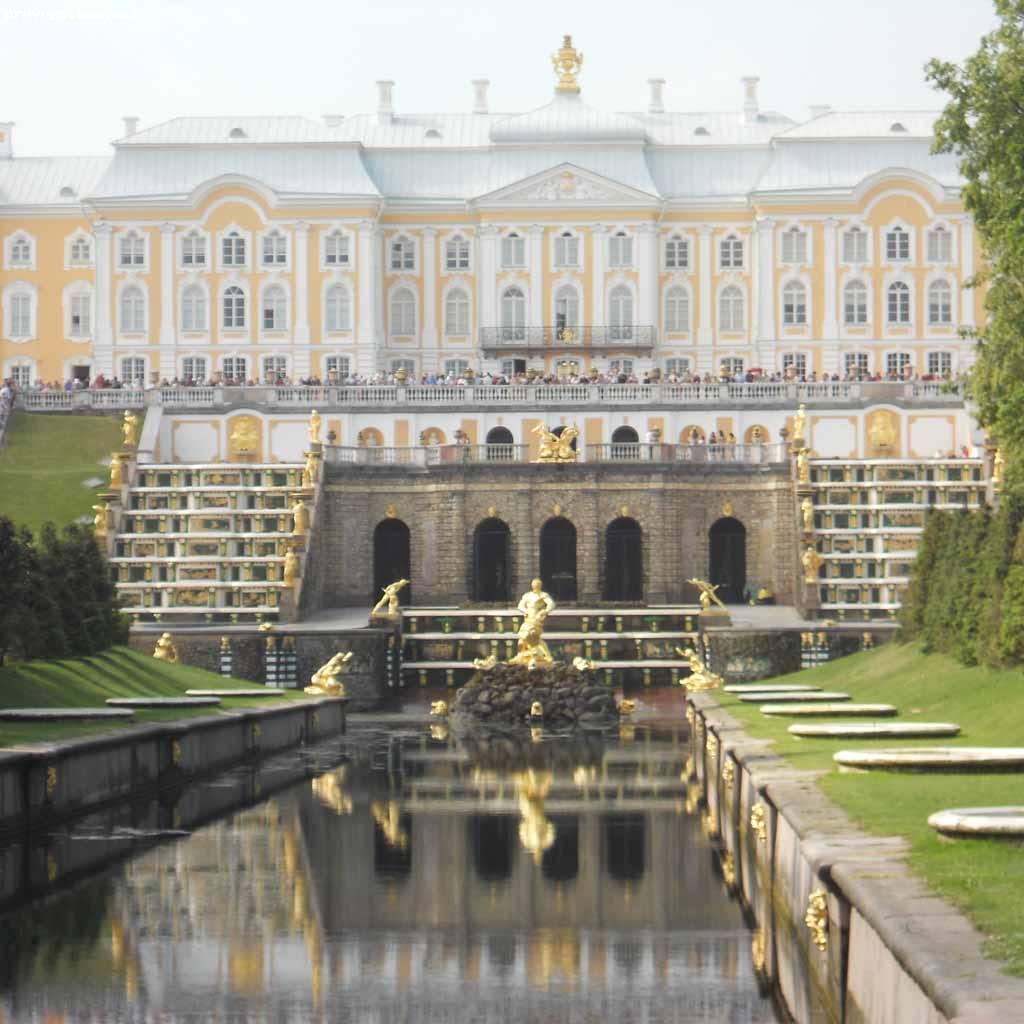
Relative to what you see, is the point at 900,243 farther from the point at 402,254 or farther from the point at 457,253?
the point at 402,254

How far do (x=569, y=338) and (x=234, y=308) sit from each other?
51.4 ft

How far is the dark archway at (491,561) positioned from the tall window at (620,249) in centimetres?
3355

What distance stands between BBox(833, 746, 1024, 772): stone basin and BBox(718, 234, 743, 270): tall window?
294 ft

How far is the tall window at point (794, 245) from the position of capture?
371 ft

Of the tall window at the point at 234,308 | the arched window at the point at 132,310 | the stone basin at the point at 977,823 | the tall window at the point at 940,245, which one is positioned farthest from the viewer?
the tall window at the point at 234,308

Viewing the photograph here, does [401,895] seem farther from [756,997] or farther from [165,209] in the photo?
[165,209]

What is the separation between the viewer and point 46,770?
29.3 metres

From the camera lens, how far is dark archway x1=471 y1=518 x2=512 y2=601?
272ft

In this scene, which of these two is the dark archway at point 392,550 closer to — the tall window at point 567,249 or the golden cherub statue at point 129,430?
the golden cherub statue at point 129,430

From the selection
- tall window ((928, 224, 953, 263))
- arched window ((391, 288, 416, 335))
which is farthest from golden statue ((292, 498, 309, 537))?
tall window ((928, 224, 953, 263))

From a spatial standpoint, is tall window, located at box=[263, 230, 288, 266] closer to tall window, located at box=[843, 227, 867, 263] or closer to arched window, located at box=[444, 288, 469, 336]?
arched window, located at box=[444, 288, 469, 336]

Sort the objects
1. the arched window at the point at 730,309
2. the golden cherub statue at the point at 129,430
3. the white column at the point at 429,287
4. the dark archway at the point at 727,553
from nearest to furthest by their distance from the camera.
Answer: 1. the golden cherub statue at the point at 129,430
2. the dark archway at the point at 727,553
3. the arched window at the point at 730,309
4. the white column at the point at 429,287

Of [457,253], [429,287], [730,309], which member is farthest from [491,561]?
[457,253]

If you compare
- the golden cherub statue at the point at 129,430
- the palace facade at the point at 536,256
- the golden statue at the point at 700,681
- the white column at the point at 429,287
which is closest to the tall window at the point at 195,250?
the palace facade at the point at 536,256
